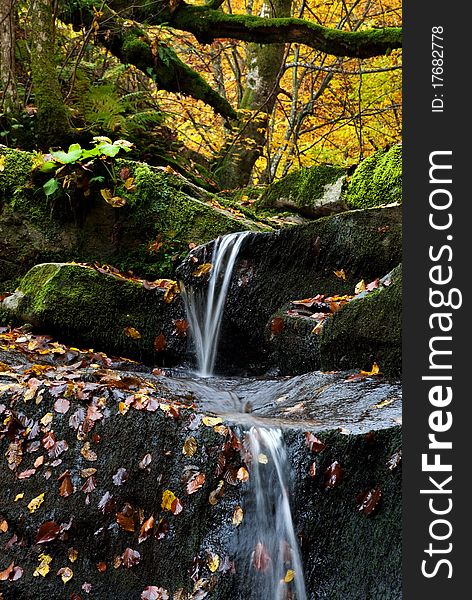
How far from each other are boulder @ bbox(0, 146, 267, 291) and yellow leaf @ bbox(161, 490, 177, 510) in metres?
3.94

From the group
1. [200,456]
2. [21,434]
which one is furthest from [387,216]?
[21,434]

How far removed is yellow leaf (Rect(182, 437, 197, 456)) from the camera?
3.64 metres

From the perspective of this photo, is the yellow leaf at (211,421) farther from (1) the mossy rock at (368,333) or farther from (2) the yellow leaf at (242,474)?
(1) the mossy rock at (368,333)

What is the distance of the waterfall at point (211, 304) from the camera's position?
6.26m

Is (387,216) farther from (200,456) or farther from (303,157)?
(303,157)

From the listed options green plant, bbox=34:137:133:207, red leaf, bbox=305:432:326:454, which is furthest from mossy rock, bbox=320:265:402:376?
green plant, bbox=34:137:133:207

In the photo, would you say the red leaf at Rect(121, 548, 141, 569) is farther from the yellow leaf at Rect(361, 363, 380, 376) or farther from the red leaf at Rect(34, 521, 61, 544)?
the yellow leaf at Rect(361, 363, 380, 376)

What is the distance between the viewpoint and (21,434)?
3920 mm

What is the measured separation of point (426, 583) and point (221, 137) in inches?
446

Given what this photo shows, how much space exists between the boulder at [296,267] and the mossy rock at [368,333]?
1132 millimetres

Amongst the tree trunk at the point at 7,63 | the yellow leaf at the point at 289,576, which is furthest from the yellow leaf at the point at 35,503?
the tree trunk at the point at 7,63

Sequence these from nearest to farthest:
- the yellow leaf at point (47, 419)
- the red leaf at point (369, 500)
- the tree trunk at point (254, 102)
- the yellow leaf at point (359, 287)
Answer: the red leaf at point (369, 500) < the yellow leaf at point (47, 419) < the yellow leaf at point (359, 287) < the tree trunk at point (254, 102)

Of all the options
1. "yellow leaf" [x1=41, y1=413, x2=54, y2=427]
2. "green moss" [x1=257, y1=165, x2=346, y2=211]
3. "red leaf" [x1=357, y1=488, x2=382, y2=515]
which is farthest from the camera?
"green moss" [x1=257, y1=165, x2=346, y2=211]

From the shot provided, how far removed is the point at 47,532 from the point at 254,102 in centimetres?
928
